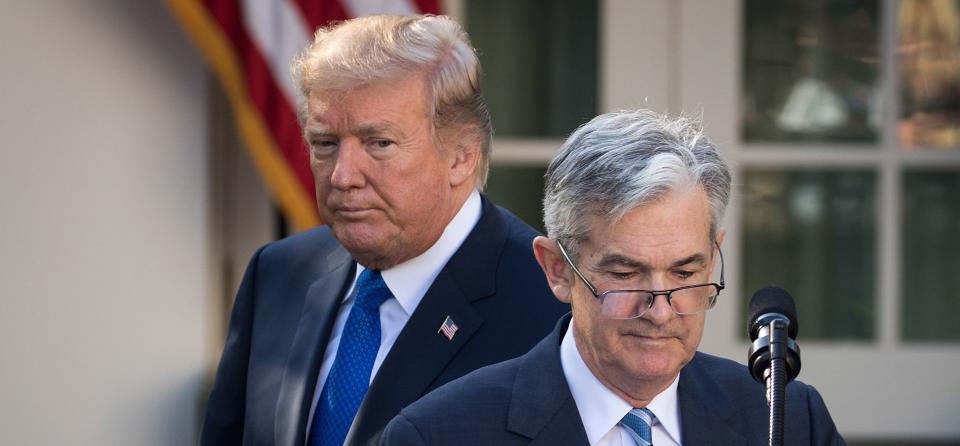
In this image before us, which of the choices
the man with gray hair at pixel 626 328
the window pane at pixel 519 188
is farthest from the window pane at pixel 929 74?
the man with gray hair at pixel 626 328

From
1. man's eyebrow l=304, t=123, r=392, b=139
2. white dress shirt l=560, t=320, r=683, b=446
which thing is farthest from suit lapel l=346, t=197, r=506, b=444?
white dress shirt l=560, t=320, r=683, b=446

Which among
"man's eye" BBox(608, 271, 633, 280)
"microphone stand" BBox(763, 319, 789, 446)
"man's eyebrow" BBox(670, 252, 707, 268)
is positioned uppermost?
"man's eyebrow" BBox(670, 252, 707, 268)

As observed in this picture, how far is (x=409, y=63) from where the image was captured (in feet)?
9.16

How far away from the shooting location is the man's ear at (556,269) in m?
2.30

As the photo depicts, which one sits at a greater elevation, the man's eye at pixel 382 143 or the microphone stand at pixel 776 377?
the man's eye at pixel 382 143

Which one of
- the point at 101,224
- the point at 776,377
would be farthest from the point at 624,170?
the point at 101,224

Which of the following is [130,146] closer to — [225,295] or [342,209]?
[225,295]

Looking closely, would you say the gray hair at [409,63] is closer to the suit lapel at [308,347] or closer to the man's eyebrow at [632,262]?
the suit lapel at [308,347]

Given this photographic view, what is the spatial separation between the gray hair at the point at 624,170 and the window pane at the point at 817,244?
328cm

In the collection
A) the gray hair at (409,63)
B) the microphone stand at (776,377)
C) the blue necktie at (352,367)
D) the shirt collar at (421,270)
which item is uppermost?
the gray hair at (409,63)

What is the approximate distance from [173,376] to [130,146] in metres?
0.78

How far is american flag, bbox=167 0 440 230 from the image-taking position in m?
4.84

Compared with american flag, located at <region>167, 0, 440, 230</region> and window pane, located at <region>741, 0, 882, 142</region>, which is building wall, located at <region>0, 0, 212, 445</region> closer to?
american flag, located at <region>167, 0, 440, 230</region>

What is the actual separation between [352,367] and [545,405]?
2.17 ft
